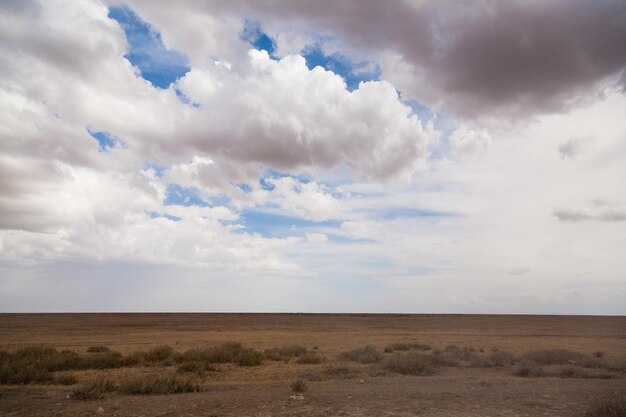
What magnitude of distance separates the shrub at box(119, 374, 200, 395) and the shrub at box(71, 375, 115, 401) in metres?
0.40

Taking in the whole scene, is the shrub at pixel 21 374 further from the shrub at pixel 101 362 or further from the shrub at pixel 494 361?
the shrub at pixel 494 361

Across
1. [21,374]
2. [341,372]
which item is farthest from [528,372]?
[21,374]

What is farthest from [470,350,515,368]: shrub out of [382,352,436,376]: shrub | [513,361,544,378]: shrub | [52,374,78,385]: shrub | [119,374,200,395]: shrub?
[52,374,78,385]: shrub

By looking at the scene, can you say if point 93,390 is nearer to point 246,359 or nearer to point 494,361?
point 246,359

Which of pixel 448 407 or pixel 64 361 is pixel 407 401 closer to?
pixel 448 407

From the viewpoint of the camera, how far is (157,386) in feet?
44.6

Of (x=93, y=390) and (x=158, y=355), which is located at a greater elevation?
(x=93, y=390)

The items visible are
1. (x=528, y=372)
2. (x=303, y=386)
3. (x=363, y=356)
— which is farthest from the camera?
(x=363, y=356)

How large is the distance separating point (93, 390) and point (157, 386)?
1.76m

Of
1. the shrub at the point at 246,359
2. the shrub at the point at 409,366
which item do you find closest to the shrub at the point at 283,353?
the shrub at the point at 246,359

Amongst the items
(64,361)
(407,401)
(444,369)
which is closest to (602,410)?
(407,401)

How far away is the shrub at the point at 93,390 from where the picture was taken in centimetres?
1245

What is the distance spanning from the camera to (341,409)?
11.5m

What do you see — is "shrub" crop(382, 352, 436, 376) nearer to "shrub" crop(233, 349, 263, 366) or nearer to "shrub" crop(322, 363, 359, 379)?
"shrub" crop(322, 363, 359, 379)
